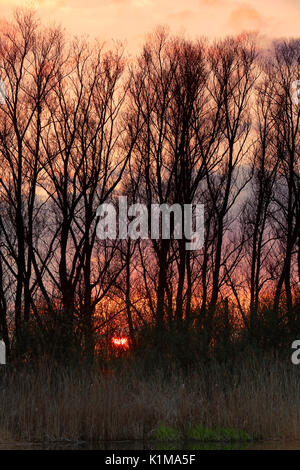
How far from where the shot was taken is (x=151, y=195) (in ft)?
117

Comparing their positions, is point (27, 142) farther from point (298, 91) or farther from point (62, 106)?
point (298, 91)

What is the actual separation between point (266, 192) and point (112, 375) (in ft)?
68.3

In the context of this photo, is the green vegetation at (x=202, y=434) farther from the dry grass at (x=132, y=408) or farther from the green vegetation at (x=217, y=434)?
the dry grass at (x=132, y=408)

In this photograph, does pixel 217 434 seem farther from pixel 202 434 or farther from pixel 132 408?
pixel 132 408

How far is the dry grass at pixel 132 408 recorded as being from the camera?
17.2 m

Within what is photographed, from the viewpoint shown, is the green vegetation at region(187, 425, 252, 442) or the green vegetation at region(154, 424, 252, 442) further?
the green vegetation at region(187, 425, 252, 442)

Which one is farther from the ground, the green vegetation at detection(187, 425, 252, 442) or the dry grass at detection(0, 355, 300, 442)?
the dry grass at detection(0, 355, 300, 442)

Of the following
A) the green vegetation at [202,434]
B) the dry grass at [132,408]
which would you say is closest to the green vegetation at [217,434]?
the green vegetation at [202,434]

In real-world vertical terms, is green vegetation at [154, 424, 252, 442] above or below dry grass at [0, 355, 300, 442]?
below

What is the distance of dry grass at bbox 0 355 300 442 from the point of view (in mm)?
17188

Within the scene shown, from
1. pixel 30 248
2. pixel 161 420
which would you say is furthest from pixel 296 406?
pixel 30 248

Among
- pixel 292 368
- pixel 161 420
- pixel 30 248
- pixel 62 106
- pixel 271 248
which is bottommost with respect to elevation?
pixel 161 420


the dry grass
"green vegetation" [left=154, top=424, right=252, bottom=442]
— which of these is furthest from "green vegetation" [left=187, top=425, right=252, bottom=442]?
the dry grass

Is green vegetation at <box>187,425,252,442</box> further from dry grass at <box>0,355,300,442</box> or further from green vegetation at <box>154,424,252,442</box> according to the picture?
dry grass at <box>0,355,300,442</box>
